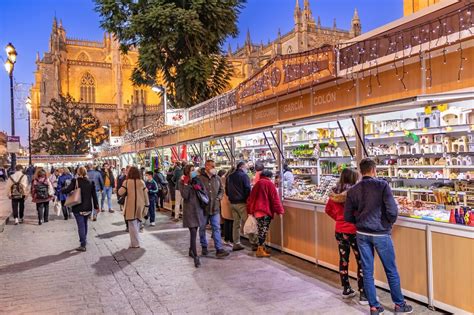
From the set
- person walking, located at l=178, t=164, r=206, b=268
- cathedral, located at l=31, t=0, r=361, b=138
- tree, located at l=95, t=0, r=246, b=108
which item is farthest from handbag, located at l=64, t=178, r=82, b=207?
cathedral, located at l=31, t=0, r=361, b=138

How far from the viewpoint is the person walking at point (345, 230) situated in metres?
4.75

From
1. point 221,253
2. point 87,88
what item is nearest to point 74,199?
point 221,253

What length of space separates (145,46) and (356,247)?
13.7m

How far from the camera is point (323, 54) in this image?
6.02 metres

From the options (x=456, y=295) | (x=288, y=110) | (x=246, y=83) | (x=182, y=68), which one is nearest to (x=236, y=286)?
(x=456, y=295)

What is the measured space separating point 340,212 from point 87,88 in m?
64.3

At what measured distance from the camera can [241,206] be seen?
25.3 ft

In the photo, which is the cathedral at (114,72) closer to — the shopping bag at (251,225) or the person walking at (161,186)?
the person walking at (161,186)

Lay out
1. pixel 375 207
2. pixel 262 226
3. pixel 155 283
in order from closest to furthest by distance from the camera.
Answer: pixel 375 207
pixel 155 283
pixel 262 226

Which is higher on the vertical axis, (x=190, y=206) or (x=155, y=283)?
(x=190, y=206)

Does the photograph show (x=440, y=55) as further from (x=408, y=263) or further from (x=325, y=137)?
(x=325, y=137)

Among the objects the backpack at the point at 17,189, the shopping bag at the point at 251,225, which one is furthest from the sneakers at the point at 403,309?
the backpack at the point at 17,189

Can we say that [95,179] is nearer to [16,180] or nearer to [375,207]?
[16,180]

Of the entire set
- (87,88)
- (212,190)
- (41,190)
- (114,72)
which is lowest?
(41,190)
